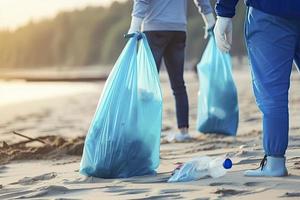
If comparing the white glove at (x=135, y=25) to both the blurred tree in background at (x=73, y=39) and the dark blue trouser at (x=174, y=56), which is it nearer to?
the dark blue trouser at (x=174, y=56)

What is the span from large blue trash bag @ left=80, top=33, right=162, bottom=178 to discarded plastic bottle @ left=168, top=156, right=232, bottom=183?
0.82 ft

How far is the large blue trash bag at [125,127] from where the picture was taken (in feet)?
11.5

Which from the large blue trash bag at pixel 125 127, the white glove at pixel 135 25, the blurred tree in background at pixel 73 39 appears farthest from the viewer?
the blurred tree in background at pixel 73 39

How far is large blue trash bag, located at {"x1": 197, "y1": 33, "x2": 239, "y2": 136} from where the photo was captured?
5387 mm

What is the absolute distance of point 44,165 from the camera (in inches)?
168

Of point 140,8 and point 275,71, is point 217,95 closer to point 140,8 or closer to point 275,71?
point 140,8

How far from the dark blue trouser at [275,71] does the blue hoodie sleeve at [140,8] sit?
1108 millimetres

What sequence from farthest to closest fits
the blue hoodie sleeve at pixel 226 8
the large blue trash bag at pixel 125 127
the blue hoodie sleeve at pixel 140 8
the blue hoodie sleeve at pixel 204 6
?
the blue hoodie sleeve at pixel 204 6
the blue hoodie sleeve at pixel 140 8
the large blue trash bag at pixel 125 127
the blue hoodie sleeve at pixel 226 8

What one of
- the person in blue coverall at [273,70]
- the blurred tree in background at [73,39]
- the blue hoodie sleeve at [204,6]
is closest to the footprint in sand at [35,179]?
the person in blue coverall at [273,70]

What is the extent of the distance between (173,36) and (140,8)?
2.46 feet

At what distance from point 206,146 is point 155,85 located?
1.22 meters

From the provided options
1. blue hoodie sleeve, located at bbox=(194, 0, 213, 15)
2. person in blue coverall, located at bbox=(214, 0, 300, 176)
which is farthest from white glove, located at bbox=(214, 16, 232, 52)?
blue hoodie sleeve, located at bbox=(194, 0, 213, 15)

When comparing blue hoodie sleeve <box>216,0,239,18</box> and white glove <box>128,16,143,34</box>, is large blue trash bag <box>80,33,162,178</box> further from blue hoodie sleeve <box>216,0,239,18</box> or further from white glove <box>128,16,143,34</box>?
blue hoodie sleeve <box>216,0,239,18</box>

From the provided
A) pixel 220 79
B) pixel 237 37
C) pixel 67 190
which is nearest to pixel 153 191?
pixel 67 190
